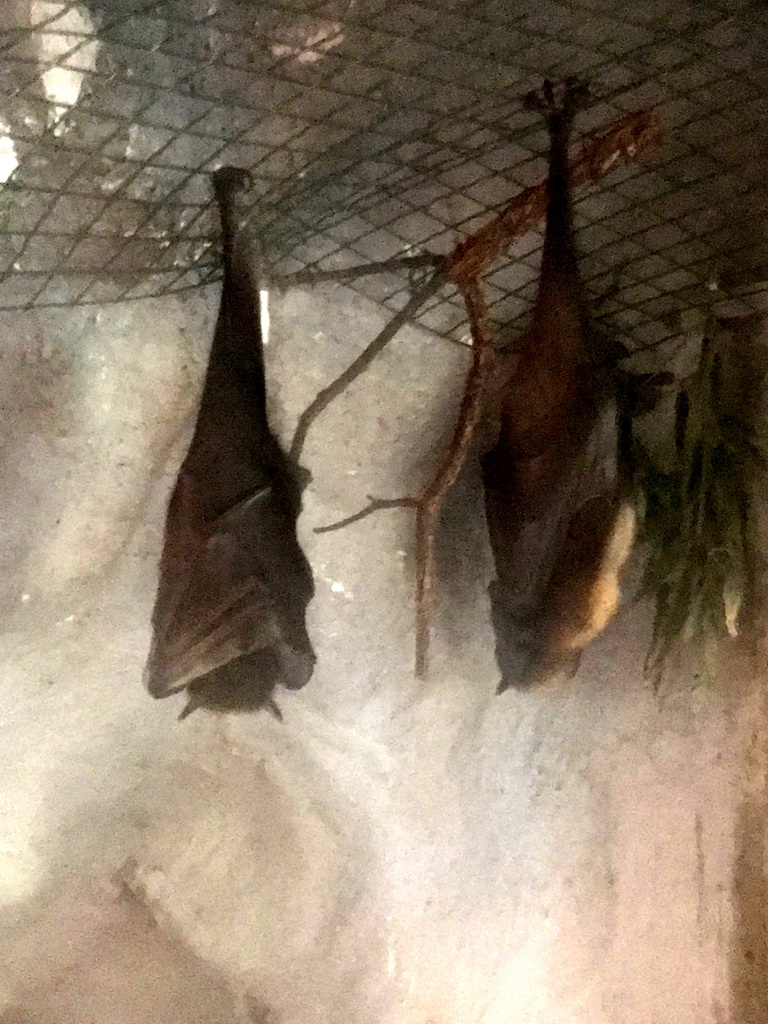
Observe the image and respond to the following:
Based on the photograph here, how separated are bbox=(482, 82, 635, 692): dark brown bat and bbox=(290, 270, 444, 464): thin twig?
0.22m

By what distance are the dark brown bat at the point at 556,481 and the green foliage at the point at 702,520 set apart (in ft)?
0.25

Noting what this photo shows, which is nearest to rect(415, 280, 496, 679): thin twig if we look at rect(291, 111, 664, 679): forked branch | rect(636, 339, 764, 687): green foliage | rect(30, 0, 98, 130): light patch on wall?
rect(291, 111, 664, 679): forked branch

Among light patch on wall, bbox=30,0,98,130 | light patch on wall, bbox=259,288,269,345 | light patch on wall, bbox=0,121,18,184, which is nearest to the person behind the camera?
light patch on wall, bbox=30,0,98,130

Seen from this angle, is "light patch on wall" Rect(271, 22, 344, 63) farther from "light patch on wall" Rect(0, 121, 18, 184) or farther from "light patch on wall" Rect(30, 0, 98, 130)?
"light patch on wall" Rect(0, 121, 18, 184)

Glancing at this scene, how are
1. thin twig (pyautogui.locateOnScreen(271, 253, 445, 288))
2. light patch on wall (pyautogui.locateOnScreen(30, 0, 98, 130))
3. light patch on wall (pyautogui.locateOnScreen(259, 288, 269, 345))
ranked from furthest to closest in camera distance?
Result: light patch on wall (pyautogui.locateOnScreen(259, 288, 269, 345)), thin twig (pyautogui.locateOnScreen(271, 253, 445, 288)), light patch on wall (pyautogui.locateOnScreen(30, 0, 98, 130))

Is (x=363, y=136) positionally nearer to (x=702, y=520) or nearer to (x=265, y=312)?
(x=265, y=312)

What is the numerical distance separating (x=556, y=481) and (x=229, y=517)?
401mm

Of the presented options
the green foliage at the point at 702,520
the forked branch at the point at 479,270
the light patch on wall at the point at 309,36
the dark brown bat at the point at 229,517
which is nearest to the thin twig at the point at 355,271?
the forked branch at the point at 479,270

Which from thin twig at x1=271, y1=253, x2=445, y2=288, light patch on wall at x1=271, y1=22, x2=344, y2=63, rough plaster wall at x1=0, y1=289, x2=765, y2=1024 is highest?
light patch on wall at x1=271, y1=22, x2=344, y2=63

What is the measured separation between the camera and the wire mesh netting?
102cm

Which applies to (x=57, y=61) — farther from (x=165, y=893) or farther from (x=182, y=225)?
(x=165, y=893)

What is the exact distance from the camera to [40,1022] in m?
1.56

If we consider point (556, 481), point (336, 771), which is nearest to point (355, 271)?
point (556, 481)

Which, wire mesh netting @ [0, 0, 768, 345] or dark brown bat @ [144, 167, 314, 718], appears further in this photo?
dark brown bat @ [144, 167, 314, 718]
